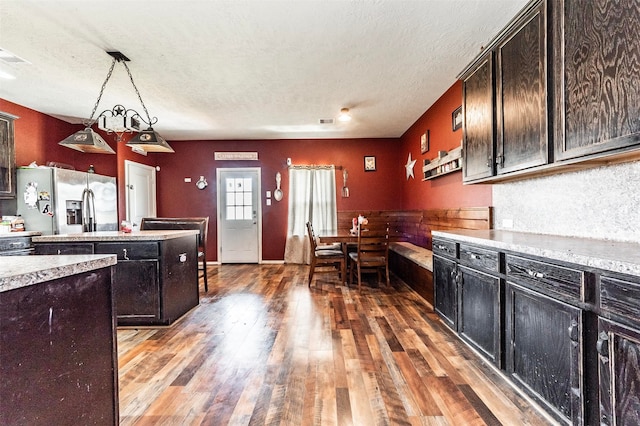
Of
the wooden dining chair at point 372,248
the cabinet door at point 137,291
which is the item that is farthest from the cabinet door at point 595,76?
the cabinet door at point 137,291

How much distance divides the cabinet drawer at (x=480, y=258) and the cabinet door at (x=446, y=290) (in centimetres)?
20

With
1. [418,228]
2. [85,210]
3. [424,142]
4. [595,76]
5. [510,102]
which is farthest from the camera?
[418,228]

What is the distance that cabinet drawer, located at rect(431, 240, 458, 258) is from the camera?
8.19ft

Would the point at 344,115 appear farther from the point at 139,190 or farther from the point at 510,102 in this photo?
the point at 139,190

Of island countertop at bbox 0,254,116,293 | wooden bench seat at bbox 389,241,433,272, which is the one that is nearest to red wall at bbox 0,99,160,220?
island countertop at bbox 0,254,116,293

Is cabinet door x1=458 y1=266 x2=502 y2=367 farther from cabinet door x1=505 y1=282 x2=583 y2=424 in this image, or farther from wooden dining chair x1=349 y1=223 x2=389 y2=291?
wooden dining chair x1=349 y1=223 x2=389 y2=291

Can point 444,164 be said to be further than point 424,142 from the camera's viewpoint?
No

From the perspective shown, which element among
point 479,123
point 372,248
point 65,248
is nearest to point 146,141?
point 65,248

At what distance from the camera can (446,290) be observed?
8.75 ft

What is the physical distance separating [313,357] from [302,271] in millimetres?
3308

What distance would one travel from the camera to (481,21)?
8.05ft

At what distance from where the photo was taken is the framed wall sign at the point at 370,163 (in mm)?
6309

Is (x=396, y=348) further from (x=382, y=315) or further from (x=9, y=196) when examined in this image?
(x=9, y=196)

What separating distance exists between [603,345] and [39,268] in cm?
202
